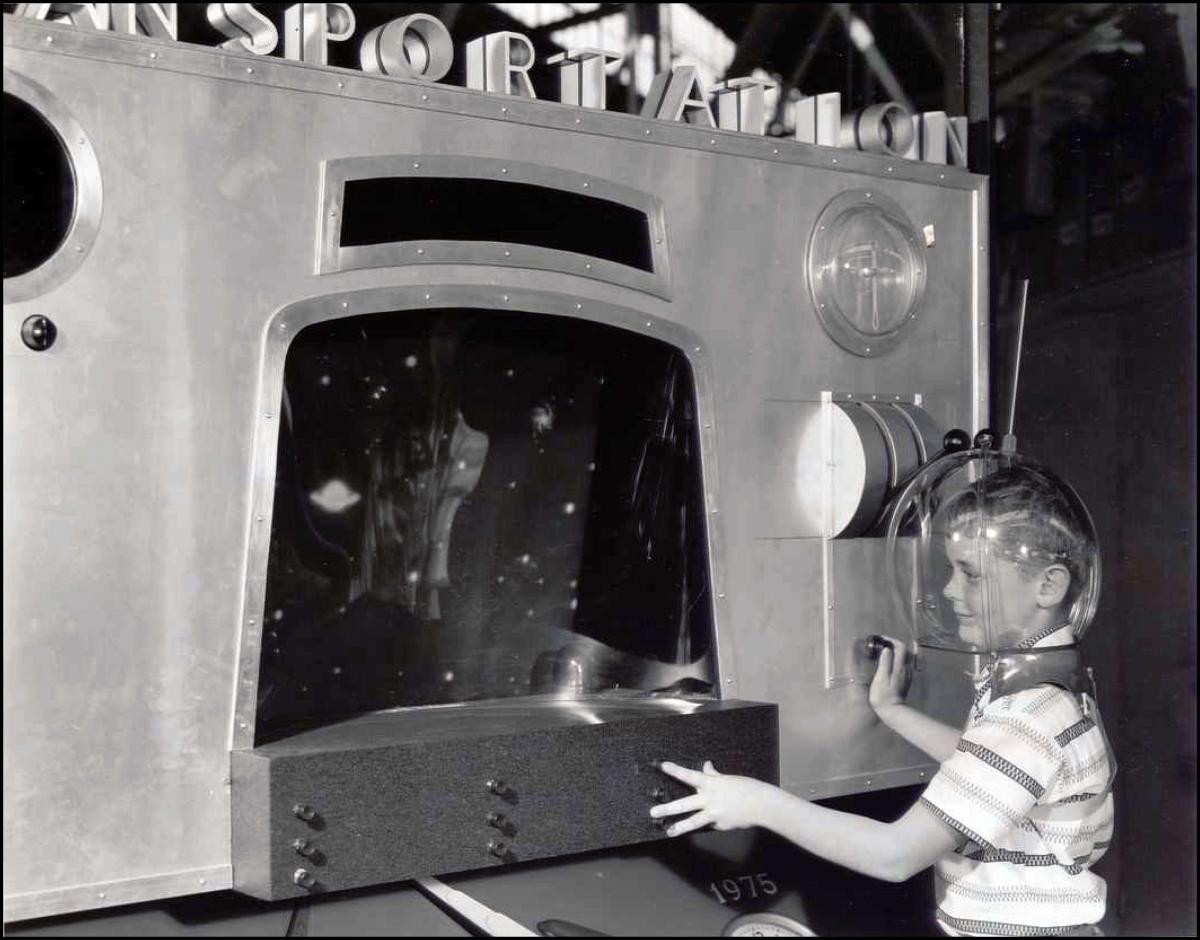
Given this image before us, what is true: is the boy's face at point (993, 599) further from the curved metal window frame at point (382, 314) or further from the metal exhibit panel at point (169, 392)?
the metal exhibit panel at point (169, 392)

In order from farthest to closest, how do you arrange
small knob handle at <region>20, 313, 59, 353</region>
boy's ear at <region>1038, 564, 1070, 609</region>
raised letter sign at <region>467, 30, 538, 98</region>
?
raised letter sign at <region>467, 30, 538, 98</region> → boy's ear at <region>1038, 564, 1070, 609</region> → small knob handle at <region>20, 313, 59, 353</region>

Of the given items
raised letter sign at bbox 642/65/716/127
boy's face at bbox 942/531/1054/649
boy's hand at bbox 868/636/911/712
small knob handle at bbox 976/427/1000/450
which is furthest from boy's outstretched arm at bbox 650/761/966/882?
raised letter sign at bbox 642/65/716/127

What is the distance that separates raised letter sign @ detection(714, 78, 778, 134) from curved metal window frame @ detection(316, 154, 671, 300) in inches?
8.9

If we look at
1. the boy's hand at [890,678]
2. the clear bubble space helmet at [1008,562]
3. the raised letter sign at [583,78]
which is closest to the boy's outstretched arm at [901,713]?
the boy's hand at [890,678]

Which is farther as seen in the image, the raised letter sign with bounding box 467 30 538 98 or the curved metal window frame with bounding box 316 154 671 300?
the raised letter sign with bounding box 467 30 538 98

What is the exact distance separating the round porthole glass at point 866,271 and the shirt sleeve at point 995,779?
2.37ft

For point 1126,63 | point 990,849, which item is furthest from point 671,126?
point 1126,63

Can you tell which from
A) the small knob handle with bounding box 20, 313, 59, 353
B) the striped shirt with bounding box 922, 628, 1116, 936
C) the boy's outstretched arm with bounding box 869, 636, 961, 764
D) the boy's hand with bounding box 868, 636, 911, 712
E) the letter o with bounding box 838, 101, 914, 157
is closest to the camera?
the small knob handle with bounding box 20, 313, 59, 353

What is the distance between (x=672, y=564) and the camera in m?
2.10

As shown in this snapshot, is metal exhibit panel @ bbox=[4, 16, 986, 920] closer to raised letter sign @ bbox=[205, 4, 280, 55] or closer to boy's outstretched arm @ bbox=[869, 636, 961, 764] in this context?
raised letter sign @ bbox=[205, 4, 280, 55]

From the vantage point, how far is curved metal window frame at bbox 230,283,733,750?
5.51ft

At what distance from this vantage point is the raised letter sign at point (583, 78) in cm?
202

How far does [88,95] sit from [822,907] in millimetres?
1534

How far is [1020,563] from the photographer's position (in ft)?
5.93
